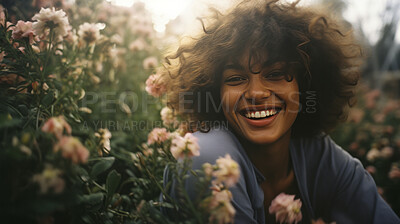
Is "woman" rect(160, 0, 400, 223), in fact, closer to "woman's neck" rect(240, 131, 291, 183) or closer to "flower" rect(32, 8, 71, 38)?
"woman's neck" rect(240, 131, 291, 183)

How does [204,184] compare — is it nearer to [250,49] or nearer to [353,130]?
[250,49]

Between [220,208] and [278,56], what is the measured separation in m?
0.65

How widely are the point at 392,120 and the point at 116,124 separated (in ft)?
9.62

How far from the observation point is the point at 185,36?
4.20 ft

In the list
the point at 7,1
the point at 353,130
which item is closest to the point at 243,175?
the point at 7,1

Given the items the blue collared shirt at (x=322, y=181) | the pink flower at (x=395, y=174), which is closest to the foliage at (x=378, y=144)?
the pink flower at (x=395, y=174)

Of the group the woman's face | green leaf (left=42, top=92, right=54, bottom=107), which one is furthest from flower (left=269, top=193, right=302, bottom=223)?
green leaf (left=42, top=92, right=54, bottom=107)

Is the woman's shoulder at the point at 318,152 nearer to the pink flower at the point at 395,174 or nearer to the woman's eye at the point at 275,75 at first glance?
the woman's eye at the point at 275,75

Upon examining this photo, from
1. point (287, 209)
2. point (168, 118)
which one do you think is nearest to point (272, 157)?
point (287, 209)

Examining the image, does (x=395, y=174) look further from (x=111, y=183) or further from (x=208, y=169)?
(x=111, y=183)

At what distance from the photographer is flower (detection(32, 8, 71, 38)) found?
1053 millimetres

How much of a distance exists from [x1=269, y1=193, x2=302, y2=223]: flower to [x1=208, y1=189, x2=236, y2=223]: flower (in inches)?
10.1

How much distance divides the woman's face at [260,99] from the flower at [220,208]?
42cm

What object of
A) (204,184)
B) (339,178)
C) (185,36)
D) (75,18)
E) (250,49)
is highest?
(75,18)
